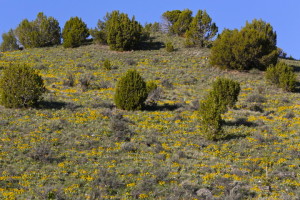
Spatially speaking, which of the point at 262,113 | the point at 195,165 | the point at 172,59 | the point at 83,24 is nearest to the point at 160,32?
the point at 83,24

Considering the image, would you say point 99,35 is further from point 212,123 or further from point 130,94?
point 212,123

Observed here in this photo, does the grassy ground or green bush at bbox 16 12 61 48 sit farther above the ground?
green bush at bbox 16 12 61 48

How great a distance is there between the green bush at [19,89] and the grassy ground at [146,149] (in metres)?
0.84

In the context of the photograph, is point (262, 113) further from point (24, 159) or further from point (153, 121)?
point (24, 159)

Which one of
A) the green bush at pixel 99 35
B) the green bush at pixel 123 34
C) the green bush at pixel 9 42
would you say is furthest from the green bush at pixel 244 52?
the green bush at pixel 9 42

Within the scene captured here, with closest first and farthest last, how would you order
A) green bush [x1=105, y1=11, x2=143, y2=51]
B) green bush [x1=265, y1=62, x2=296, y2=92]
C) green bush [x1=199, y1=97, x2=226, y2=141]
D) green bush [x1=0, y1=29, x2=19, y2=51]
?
green bush [x1=199, y1=97, x2=226, y2=141] → green bush [x1=265, y1=62, x2=296, y2=92] → green bush [x1=105, y1=11, x2=143, y2=51] → green bush [x1=0, y1=29, x2=19, y2=51]

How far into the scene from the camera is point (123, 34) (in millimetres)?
46188

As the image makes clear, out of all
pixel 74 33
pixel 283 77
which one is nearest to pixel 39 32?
pixel 74 33

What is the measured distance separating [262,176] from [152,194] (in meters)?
4.62

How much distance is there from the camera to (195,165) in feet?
50.4

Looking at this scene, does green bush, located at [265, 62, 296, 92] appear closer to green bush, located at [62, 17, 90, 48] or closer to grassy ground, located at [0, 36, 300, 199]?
grassy ground, located at [0, 36, 300, 199]

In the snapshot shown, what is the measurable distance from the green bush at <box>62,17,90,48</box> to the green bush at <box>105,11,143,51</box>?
178 inches

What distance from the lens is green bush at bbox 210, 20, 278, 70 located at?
1531 inches

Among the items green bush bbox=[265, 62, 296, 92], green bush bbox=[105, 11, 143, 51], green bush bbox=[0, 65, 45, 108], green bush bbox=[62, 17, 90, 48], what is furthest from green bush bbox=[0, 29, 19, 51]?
green bush bbox=[265, 62, 296, 92]
